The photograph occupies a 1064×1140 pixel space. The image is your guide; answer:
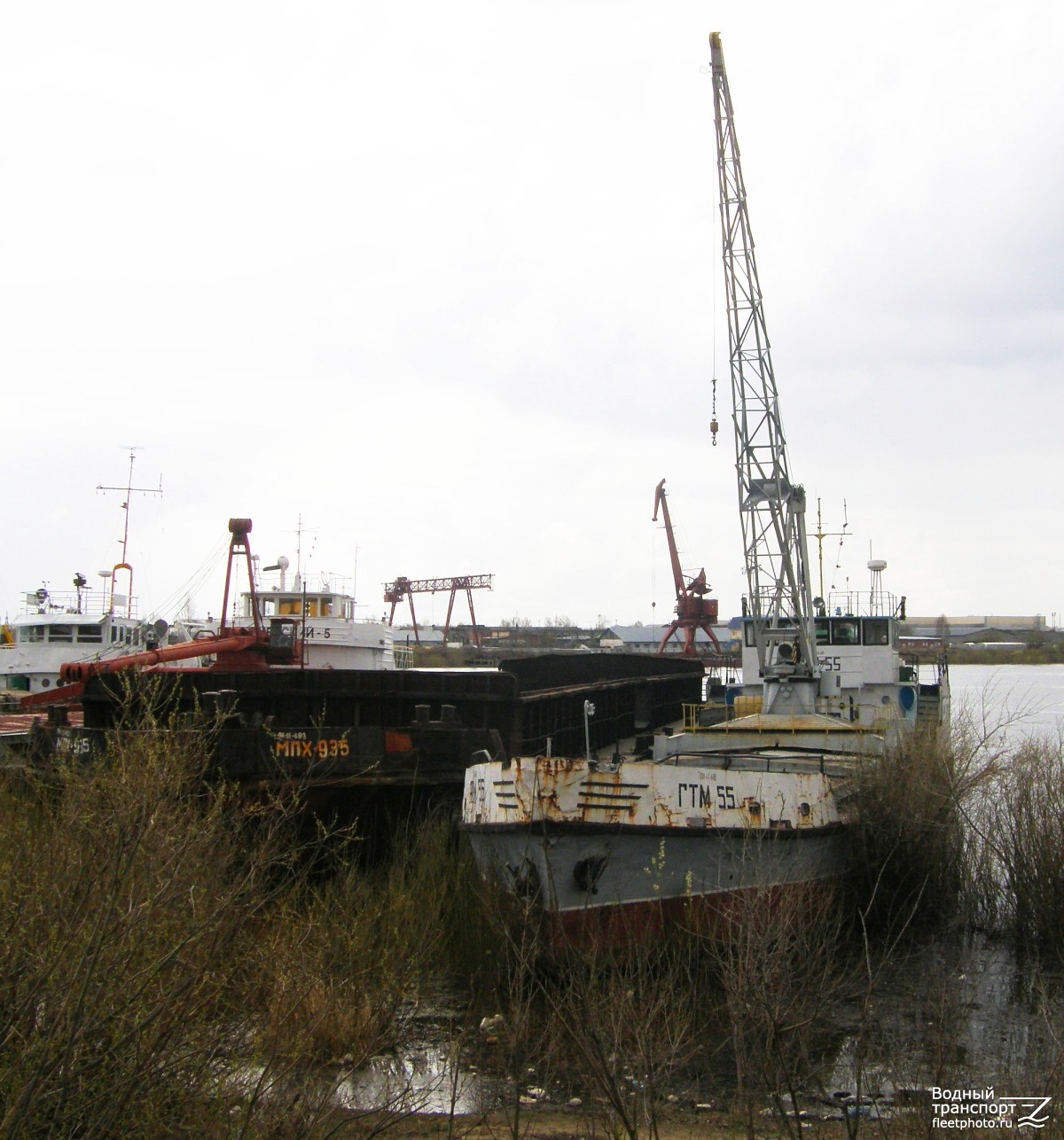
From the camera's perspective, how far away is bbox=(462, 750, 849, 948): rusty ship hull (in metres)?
10.7

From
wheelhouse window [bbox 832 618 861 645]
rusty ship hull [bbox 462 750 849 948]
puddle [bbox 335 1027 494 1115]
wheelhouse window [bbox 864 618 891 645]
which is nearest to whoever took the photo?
puddle [bbox 335 1027 494 1115]

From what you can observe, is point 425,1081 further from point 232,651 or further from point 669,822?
point 232,651

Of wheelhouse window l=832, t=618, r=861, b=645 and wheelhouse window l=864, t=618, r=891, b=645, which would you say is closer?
wheelhouse window l=864, t=618, r=891, b=645

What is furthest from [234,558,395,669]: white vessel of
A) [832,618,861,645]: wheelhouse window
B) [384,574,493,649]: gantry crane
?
[384,574,493,649]: gantry crane

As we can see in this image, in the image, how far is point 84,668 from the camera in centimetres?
2033

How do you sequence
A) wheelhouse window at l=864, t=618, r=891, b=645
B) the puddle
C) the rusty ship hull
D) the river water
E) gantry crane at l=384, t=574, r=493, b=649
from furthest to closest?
gantry crane at l=384, t=574, r=493, b=649
wheelhouse window at l=864, t=618, r=891, b=645
the river water
the rusty ship hull
the puddle

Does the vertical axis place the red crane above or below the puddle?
above

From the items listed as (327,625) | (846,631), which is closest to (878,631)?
(846,631)

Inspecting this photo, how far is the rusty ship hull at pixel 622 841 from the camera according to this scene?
35.0 feet

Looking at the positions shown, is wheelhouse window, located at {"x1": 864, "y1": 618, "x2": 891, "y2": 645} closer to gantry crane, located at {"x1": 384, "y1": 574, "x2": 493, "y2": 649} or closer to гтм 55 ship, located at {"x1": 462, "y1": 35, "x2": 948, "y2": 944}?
гтм 55 ship, located at {"x1": 462, "y1": 35, "x2": 948, "y2": 944}

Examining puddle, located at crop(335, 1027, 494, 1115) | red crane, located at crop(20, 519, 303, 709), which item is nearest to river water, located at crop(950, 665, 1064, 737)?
puddle, located at crop(335, 1027, 494, 1115)

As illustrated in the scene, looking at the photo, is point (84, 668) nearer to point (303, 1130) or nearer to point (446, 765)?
point (446, 765)

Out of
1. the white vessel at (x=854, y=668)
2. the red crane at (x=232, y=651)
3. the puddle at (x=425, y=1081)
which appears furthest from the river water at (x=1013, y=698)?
the red crane at (x=232, y=651)

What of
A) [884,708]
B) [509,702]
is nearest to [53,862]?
[509,702]
